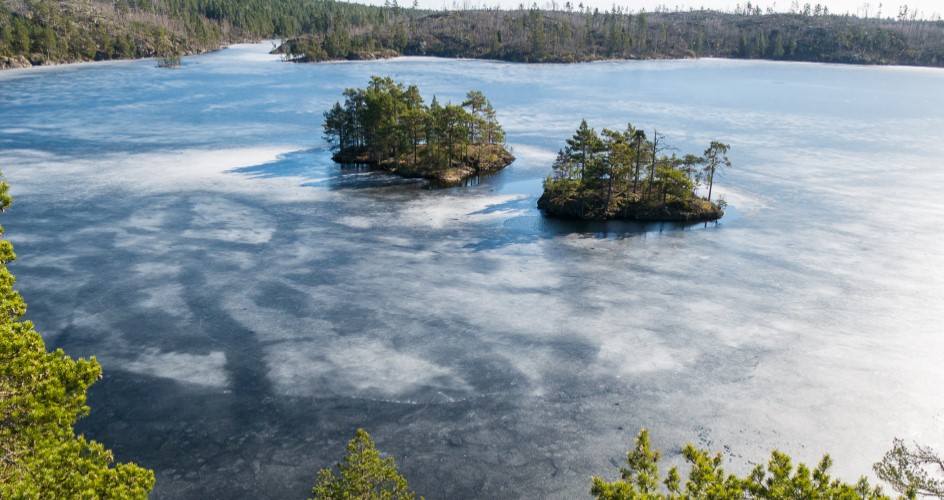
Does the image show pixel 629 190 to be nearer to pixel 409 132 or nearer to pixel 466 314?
pixel 409 132

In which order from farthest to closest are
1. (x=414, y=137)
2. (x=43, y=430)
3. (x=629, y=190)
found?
(x=414, y=137) → (x=629, y=190) → (x=43, y=430)

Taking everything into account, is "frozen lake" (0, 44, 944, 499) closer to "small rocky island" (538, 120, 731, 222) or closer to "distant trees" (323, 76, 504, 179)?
"small rocky island" (538, 120, 731, 222)

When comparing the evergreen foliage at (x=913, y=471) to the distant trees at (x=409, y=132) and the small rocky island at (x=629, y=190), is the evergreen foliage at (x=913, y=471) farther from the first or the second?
the distant trees at (x=409, y=132)

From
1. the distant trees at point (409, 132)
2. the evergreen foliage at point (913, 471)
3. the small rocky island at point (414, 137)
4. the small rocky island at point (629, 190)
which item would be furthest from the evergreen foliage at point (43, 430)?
the distant trees at point (409, 132)

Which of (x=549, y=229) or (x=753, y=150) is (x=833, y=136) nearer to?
(x=753, y=150)

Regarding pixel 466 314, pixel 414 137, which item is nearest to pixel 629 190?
pixel 414 137

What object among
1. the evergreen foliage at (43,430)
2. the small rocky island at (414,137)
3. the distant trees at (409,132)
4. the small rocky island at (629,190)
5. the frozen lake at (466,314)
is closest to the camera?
the evergreen foliage at (43,430)
